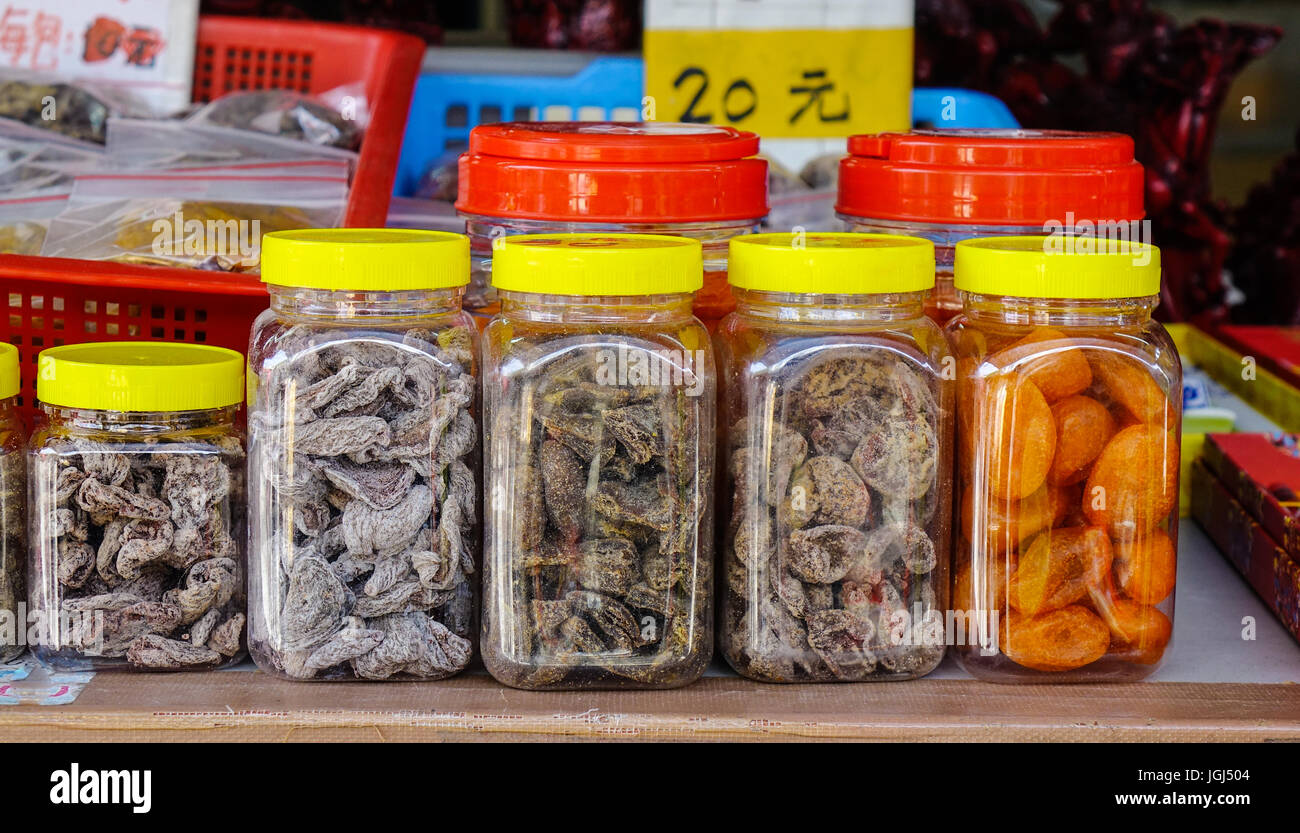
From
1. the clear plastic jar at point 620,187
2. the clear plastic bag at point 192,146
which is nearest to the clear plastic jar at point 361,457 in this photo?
the clear plastic jar at point 620,187

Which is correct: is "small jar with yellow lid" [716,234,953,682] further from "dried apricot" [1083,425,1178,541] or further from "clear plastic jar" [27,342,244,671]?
"clear plastic jar" [27,342,244,671]

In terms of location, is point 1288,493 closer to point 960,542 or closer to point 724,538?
point 960,542

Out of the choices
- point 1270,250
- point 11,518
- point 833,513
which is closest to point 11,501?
point 11,518

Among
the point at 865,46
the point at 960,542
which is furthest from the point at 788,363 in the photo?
the point at 865,46

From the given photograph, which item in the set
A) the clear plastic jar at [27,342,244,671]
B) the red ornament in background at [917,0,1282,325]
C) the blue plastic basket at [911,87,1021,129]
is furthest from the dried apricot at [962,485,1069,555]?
the red ornament in background at [917,0,1282,325]

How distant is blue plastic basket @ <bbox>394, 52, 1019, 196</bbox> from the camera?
5.47 feet

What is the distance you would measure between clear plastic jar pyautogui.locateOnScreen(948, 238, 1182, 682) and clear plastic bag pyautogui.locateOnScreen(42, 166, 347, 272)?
65 cm

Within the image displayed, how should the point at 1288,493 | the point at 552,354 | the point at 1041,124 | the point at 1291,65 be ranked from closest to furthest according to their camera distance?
the point at 552,354
the point at 1288,493
the point at 1041,124
the point at 1291,65

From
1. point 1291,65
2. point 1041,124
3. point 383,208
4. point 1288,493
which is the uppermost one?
point 1291,65

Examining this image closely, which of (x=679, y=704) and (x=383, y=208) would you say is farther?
(x=383, y=208)

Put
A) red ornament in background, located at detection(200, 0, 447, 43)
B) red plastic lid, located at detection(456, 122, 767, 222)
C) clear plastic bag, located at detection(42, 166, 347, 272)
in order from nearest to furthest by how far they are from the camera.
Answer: red plastic lid, located at detection(456, 122, 767, 222) → clear plastic bag, located at detection(42, 166, 347, 272) → red ornament in background, located at detection(200, 0, 447, 43)

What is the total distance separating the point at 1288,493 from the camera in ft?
3.97

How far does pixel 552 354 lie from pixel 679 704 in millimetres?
252

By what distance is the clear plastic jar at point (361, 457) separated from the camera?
0.91 m
